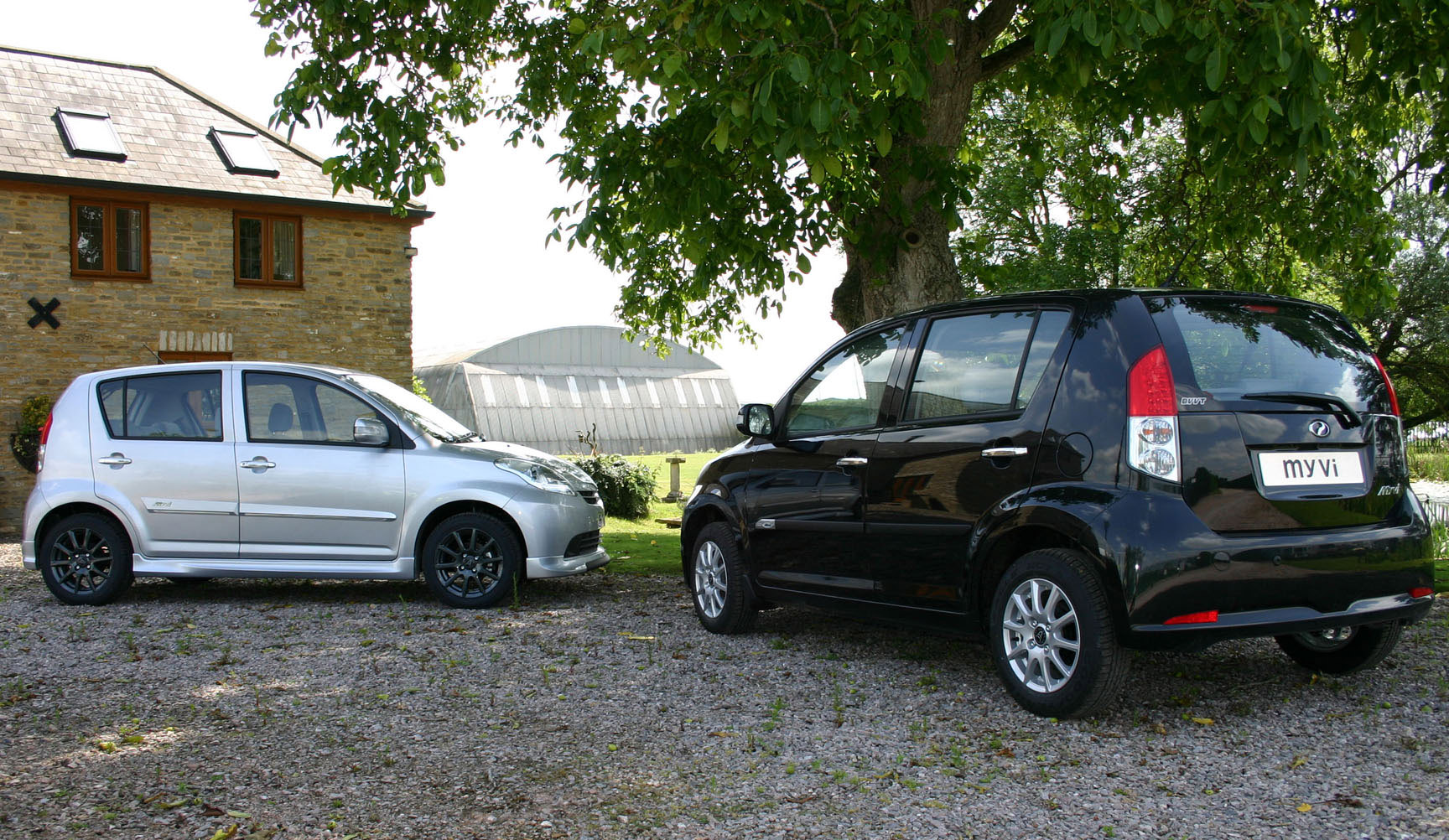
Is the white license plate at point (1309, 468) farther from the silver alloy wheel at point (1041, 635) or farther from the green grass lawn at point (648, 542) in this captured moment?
the green grass lawn at point (648, 542)

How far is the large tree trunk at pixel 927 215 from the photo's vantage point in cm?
928

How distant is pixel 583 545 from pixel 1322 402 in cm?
533

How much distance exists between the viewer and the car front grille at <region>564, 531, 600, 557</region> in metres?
8.35

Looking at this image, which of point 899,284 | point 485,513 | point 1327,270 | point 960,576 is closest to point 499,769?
point 960,576

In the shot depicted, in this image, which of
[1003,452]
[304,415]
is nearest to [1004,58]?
[1003,452]

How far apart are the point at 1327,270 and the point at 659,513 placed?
11.3 m

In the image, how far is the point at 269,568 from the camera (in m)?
8.36

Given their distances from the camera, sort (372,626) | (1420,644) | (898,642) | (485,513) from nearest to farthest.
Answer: (1420,644)
(898,642)
(372,626)
(485,513)

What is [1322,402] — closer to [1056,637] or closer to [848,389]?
[1056,637]

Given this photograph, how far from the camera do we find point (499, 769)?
4.35 meters

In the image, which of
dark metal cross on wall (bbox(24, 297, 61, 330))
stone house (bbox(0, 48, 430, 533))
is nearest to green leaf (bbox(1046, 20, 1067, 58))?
stone house (bbox(0, 48, 430, 533))

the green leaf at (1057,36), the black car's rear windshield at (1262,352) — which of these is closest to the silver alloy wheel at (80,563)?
the green leaf at (1057,36)

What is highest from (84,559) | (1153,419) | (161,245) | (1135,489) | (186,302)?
(161,245)

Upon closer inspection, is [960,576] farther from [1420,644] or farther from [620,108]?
[620,108]
